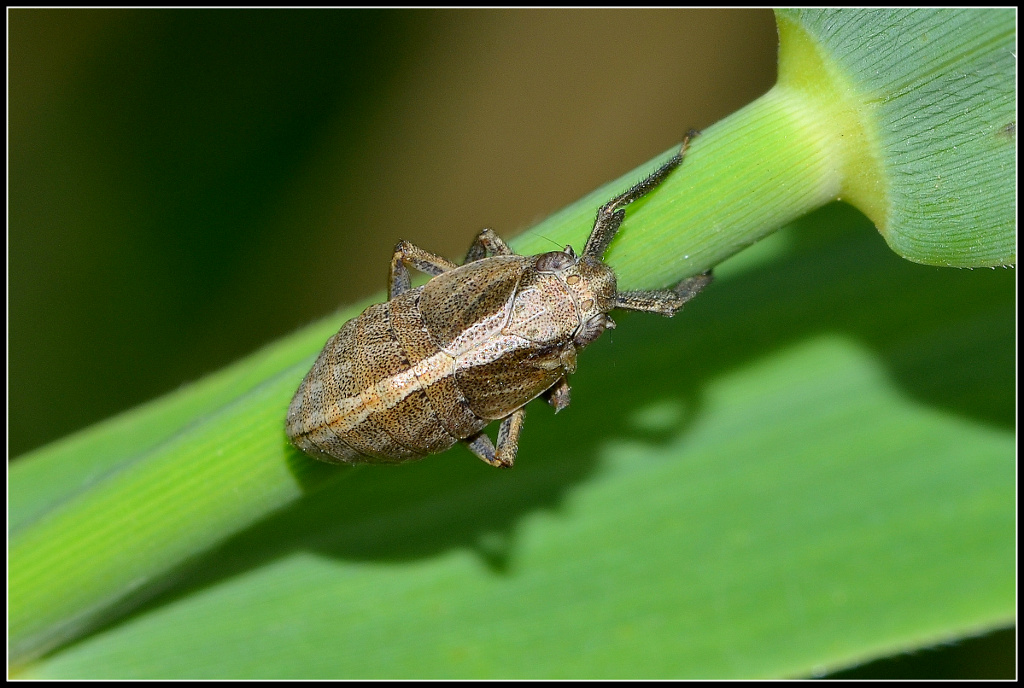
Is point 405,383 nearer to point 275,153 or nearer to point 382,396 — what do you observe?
point 382,396

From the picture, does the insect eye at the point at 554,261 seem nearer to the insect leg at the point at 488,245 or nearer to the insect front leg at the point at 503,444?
the insect leg at the point at 488,245

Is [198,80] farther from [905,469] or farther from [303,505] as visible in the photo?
[905,469]

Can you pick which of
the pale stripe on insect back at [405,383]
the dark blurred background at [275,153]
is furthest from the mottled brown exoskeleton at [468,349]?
the dark blurred background at [275,153]

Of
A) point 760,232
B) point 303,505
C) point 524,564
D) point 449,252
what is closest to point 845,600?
point 524,564

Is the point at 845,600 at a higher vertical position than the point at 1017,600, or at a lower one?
higher

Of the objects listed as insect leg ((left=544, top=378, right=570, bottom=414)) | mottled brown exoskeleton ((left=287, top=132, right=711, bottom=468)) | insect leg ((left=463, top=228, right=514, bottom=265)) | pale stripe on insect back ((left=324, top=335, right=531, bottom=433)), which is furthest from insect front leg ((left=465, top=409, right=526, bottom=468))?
insect leg ((left=463, top=228, right=514, bottom=265))

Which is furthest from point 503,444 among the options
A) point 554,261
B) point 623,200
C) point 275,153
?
point 275,153
